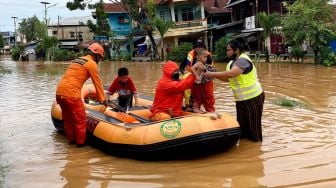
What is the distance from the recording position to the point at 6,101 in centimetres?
1443

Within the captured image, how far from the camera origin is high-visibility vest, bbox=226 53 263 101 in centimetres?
712

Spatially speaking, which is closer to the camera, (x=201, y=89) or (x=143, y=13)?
(x=201, y=89)

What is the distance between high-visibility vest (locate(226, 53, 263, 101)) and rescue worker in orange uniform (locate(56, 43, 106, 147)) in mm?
2167

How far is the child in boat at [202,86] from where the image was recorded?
7102 millimetres

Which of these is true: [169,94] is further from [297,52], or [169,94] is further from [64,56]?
[64,56]

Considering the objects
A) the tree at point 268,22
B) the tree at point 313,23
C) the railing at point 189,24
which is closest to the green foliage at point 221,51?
the tree at point 268,22

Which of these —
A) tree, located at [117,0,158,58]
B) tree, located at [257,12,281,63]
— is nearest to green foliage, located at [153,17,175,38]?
tree, located at [117,0,158,58]

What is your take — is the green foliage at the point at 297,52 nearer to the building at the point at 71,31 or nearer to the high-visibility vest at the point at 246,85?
the high-visibility vest at the point at 246,85

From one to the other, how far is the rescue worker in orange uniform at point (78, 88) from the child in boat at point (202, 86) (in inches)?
60.5

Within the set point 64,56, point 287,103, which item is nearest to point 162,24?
→ point 64,56

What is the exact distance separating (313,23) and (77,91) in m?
18.6

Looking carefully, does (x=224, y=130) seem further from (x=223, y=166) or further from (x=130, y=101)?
(x=130, y=101)

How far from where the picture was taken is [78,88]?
25.3ft

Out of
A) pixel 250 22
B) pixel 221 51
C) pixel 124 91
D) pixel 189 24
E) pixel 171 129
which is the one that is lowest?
pixel 171 129
